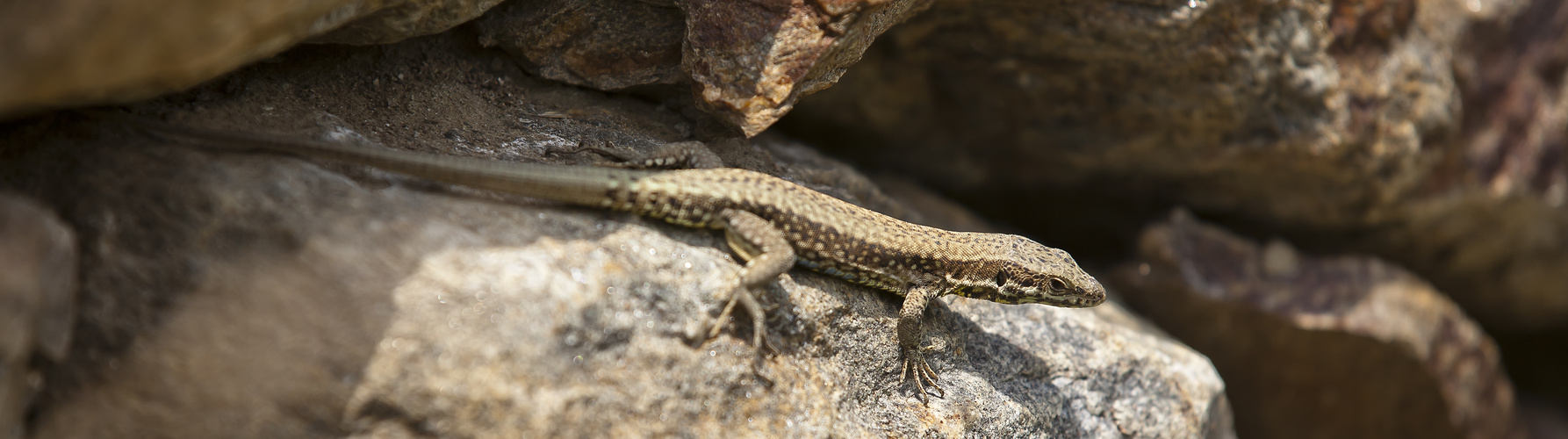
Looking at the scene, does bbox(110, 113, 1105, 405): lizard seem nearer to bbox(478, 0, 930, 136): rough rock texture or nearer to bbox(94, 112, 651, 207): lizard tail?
bbox(94, 112, 651, 207): lizard tail

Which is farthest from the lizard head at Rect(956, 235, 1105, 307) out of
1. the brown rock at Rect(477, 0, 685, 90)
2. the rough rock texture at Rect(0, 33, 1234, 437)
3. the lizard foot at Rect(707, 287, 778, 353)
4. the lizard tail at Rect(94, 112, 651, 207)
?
the brown rock at Rect(477, 0, 685, 90)

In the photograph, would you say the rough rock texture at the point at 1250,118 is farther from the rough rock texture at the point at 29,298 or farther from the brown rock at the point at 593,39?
the rough rock texture at the point at 29,298

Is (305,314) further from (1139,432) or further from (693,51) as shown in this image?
(1139,432)

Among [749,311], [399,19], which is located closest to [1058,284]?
[749,311]

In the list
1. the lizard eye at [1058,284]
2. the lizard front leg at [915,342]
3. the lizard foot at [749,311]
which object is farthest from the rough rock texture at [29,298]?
the lizard eye at [1058,284]

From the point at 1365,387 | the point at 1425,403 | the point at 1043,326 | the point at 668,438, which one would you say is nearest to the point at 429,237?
the point at 668,438
